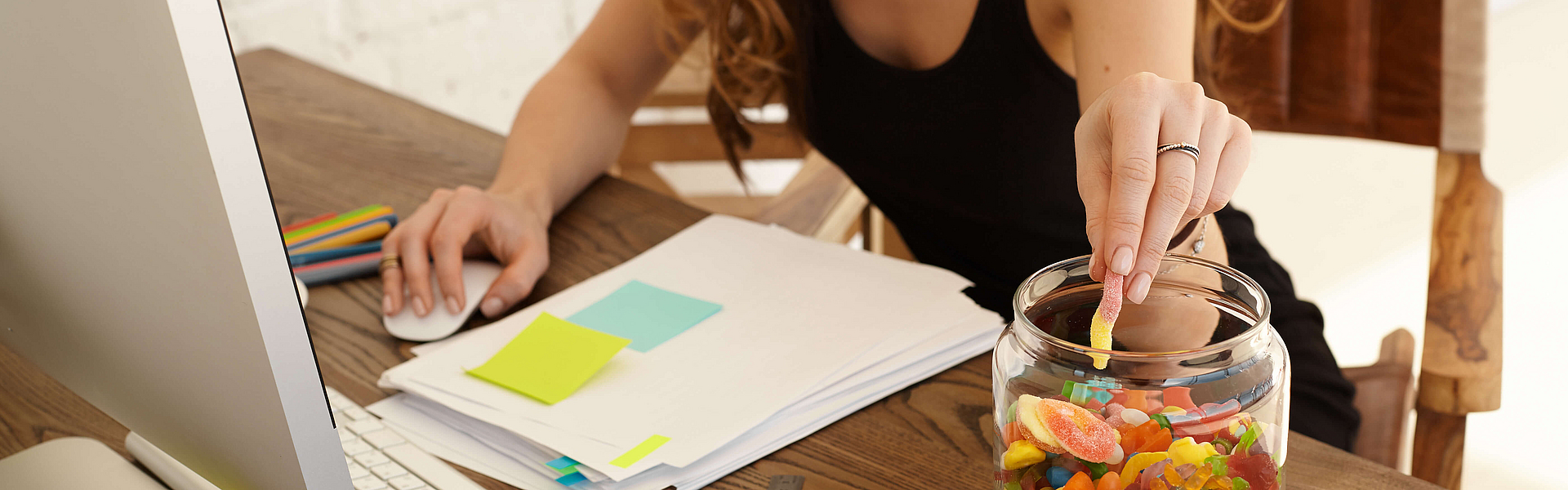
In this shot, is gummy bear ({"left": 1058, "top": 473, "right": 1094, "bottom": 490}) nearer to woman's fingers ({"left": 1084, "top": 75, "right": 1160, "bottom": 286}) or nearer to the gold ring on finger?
woman's fingers ({"left": 1084, "top": 75, "right": 1160, "bottom": 286})

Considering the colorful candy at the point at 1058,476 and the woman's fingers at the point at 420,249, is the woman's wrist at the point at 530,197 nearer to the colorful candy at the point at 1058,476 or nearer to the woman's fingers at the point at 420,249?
the woman's fingers at the point at 420,249

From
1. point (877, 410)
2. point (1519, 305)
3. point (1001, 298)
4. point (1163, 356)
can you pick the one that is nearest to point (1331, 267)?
point (1519, 305)

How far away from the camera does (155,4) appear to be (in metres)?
0.29

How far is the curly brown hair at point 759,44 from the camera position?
3.33 ft

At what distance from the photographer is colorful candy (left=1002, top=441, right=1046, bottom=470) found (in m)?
0.43

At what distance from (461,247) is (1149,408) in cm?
60

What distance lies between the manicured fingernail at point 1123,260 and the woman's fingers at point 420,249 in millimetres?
537

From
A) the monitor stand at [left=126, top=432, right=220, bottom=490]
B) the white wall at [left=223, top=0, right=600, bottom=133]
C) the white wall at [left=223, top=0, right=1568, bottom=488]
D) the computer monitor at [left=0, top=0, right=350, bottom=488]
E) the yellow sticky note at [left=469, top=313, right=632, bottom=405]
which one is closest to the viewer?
the computer monitor at [left=0, top=0, right=350, bottom=488]

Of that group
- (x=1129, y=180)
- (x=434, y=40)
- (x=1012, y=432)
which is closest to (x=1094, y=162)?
(x=1129, y=180)

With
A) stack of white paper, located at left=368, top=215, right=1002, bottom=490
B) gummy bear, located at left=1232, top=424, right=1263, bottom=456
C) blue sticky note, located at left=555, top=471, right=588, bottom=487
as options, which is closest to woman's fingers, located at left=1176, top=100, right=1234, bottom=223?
gummy bear, located at left=1232, top=424, right=1263, bottom=456

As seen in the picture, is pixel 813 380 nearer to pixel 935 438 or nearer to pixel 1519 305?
pixel 935 438

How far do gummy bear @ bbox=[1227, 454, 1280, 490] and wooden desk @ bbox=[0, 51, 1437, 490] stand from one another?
0.12m

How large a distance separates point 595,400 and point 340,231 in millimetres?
405

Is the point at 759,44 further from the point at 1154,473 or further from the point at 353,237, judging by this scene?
the point at 1154,473
